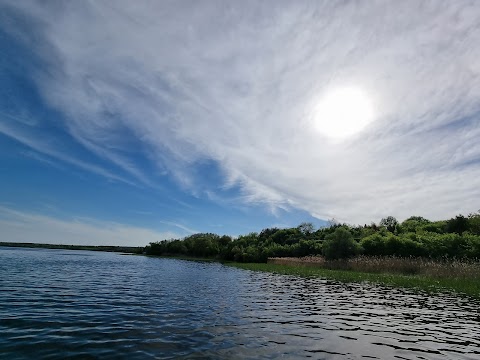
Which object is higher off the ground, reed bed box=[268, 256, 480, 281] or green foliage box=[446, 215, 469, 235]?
green foliage box=[446, 215, 469, 235]

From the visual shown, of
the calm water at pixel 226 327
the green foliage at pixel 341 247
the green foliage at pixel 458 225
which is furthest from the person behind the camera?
the green foliage at pixel 458 225

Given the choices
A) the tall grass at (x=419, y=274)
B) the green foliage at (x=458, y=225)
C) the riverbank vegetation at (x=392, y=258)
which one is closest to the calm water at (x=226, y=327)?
the tall grass at (x=419, y=274)

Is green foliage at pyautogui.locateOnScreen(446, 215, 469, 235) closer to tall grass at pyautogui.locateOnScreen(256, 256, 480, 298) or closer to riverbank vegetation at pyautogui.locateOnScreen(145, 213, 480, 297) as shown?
riverbank vegetation at pyautogui.locateOnScreen(145, 213, 480, 297)

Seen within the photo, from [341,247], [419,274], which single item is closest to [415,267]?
[419,274]

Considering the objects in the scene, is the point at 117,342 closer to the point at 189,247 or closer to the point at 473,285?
the point at 473,285

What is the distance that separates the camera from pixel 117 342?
12445mm

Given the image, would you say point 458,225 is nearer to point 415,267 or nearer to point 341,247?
point 341,247

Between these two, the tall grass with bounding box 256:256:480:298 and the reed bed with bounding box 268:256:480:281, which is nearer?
the tall grass with bounding box 256:256:480:298

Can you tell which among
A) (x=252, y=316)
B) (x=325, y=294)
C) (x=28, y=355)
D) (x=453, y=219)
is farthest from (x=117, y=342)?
(x=453, y=219)

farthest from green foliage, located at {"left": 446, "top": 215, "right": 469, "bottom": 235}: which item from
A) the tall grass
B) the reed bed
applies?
the tall grass

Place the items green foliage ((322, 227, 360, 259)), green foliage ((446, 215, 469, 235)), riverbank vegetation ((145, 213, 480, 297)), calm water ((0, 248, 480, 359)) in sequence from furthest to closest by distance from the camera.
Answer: green foliage ((446, 215, 469, 235)) → green foliage ((322, 227, 360, 259)) → riverbank vegetation ((145, 213, 480, 297)) → calm water ((0, 248, 480, 359))

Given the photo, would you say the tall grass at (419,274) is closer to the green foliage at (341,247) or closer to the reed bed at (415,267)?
the reed bed at (415,267)

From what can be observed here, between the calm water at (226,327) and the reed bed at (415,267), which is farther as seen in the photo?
the reed bed at (415,267)

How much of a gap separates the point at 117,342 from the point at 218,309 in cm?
939
